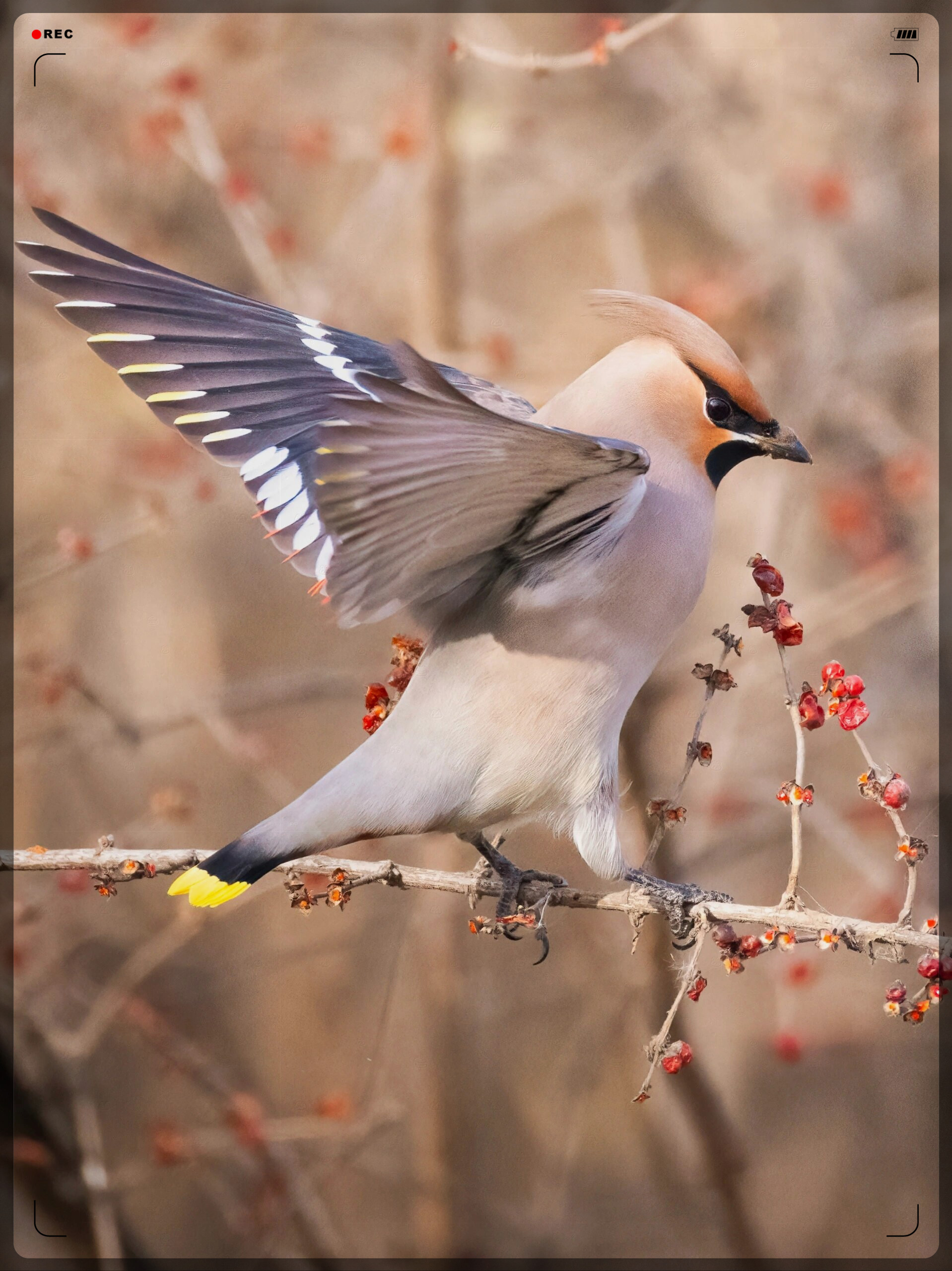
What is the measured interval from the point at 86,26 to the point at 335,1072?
2.76 metres

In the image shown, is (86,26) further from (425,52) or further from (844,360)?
(844,360)

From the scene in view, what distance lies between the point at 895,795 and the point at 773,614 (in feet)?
0.79

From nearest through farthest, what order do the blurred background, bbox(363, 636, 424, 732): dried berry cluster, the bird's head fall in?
the bird's head
bbox(363, 636, 424, 732): dried berry cluster
the blurred background

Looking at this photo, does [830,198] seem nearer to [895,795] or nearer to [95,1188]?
[895,795]

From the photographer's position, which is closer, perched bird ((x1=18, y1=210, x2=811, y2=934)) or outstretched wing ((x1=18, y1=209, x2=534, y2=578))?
perched bird ((x1=18, y1=210, x2=811, y2=934))

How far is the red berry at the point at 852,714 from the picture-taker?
1.33m

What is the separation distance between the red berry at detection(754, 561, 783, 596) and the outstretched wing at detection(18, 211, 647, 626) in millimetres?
167

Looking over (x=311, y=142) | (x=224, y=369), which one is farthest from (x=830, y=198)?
(x=224, y=369)

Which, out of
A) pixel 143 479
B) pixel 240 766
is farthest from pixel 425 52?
pixel 240 766

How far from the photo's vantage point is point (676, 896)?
1543 millimetres

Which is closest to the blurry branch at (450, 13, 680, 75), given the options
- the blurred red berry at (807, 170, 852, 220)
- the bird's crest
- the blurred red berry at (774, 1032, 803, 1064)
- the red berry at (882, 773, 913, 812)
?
the bird's crest

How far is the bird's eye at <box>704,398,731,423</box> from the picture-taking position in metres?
1.60

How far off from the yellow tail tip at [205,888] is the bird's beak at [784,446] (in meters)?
0.88

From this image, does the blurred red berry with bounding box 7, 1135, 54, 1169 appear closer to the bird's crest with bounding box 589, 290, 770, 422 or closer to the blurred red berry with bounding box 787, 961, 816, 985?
the blurred red berry with bounding box 787, 961, 816, 985
